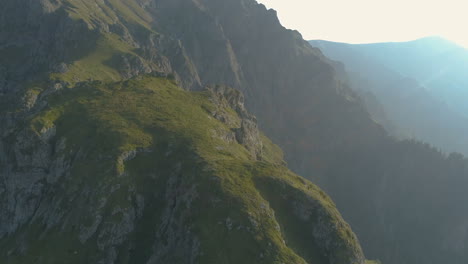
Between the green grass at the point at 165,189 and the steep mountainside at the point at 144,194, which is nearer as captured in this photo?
the green grass at the point at 165,189

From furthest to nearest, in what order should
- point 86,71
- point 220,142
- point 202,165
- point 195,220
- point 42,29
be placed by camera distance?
1. point 42,29
2. point 86,71
3. point 220,142
4. point 202,165
5. point 195,220

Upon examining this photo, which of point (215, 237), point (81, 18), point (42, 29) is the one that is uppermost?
point (215, 237)

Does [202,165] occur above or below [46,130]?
above

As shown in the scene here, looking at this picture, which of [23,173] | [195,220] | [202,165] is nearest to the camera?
[195,220]

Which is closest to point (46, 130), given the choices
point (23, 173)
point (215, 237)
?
point (23, 173)

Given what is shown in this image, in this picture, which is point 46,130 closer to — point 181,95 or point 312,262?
point 181,95

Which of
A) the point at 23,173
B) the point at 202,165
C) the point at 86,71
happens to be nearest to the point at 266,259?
the point at 202,165

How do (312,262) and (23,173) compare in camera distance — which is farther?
(23,173)

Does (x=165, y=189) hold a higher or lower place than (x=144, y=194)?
higher

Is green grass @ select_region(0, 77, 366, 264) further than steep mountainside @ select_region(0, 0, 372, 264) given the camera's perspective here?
No

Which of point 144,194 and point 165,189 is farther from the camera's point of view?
point 165,189
